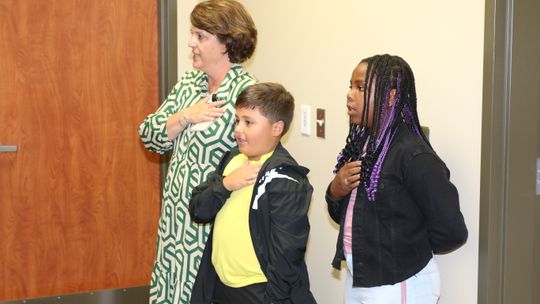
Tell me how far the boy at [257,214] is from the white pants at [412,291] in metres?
0.22

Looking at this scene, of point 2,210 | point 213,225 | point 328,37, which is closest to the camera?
point 213,225

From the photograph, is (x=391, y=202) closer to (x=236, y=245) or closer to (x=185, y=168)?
(x=236, y=245)

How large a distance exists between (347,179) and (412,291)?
1.16ft

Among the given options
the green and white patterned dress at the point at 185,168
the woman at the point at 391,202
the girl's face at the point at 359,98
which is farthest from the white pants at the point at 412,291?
the green and white patterned dress at the point at 185,168

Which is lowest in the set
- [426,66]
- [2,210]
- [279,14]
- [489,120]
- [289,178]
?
[2,210]

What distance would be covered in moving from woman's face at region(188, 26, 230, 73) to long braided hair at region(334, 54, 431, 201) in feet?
2.39

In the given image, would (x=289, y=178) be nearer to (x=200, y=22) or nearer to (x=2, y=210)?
(x=200, y=22)

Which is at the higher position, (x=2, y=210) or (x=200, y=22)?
(x=200, y=22)

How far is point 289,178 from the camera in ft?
7.80

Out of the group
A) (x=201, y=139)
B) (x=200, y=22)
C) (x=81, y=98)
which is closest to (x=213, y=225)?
(x=201, y=139)

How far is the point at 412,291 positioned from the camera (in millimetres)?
2158

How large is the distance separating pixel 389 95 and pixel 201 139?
81cm

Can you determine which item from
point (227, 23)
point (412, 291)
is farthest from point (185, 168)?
point (412, 291)

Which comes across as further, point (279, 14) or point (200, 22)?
point (279, 14)
